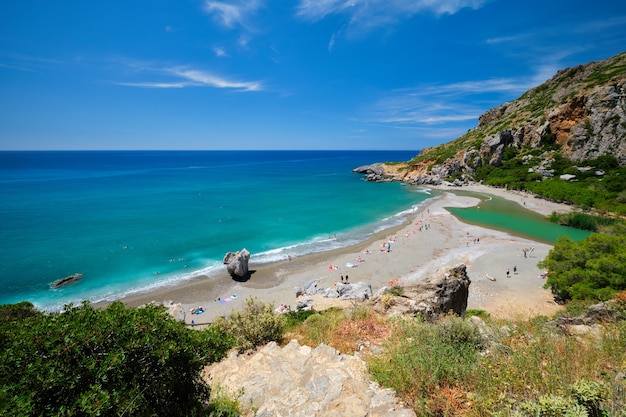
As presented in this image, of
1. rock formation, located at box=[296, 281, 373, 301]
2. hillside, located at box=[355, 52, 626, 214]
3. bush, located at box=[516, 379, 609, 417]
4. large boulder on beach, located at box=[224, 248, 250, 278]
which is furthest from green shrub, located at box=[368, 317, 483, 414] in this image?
hillside, located at box=[355, 52, 626, 214]

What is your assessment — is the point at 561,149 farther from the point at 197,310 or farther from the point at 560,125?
the point at 197,310

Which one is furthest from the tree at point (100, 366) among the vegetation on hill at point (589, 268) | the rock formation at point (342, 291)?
the vegetation on hill at point (589, 268)

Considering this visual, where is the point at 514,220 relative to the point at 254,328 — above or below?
below

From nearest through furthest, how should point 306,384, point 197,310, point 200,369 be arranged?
point 200,369
point 306,384
point 197,310

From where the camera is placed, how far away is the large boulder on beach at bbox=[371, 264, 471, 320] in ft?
36.0

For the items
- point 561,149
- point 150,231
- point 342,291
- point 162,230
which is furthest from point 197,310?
point 561,149

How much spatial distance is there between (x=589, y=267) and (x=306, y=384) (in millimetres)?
20913

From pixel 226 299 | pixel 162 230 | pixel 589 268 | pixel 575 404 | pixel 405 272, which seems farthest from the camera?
pixel 162 230

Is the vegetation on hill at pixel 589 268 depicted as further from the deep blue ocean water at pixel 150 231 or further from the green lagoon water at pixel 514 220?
the deep blue ocean water at pixel 150 231

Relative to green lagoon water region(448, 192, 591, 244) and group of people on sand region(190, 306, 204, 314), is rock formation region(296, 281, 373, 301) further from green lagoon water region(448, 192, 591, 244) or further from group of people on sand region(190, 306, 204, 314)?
green lagoon water region(448, 192, 591, 244)

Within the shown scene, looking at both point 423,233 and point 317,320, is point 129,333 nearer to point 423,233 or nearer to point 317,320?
point 317,320

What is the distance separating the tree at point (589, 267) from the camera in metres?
15.9

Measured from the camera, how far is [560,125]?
2938 inches

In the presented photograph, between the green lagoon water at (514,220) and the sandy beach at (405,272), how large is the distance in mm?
3425
